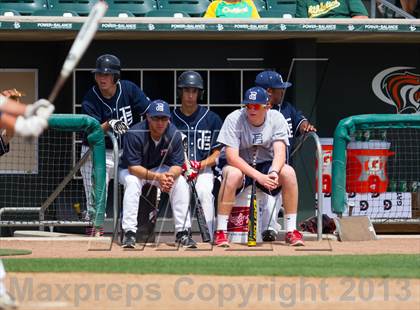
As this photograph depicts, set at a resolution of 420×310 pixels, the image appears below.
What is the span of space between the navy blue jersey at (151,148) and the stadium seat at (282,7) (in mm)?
3931

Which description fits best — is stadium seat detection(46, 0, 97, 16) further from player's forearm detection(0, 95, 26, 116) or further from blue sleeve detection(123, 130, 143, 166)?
player's forearm detection(0, 95, 26, 116)

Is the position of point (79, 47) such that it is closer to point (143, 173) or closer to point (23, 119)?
point (23, 119)

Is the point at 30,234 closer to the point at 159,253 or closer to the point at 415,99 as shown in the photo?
the point at 159,253

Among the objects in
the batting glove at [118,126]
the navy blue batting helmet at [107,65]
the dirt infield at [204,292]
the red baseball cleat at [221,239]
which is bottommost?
the dirt infield at [204,292]

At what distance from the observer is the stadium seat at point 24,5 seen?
1432cm

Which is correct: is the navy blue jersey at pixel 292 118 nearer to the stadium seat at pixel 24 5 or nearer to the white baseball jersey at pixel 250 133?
the white baseball jersey at pixel 250 133

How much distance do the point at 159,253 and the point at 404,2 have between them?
20.4 feet

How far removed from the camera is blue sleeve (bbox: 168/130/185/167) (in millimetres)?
11203

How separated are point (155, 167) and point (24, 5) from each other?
4.16 meters

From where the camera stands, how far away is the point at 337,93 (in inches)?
572

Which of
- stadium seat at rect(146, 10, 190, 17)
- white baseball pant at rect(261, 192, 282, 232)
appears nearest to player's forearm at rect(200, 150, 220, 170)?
white baseball pant at rect(261, 192, 282, 232)

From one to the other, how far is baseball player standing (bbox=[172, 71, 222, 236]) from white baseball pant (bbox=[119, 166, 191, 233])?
1.40 feet

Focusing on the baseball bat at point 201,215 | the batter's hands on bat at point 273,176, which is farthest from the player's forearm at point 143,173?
the batter's hands on bat at point 273,176

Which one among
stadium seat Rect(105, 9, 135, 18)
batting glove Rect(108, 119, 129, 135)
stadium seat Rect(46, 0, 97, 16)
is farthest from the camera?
stadium seat Rect(46, 0, 97, 16)
